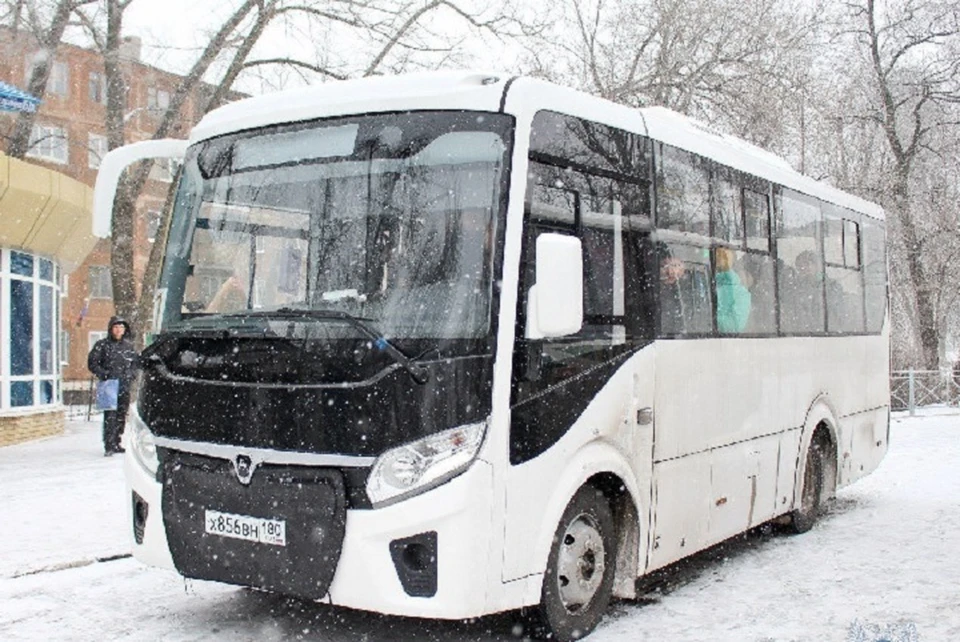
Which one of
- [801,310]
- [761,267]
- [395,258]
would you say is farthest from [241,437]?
[801,310]

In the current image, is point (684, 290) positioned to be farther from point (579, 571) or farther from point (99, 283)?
point (99, 283)

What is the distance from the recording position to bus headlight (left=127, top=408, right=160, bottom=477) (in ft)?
20.5

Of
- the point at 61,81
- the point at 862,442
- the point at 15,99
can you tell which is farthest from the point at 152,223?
the point at 862,442

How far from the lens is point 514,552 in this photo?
5.63 metres

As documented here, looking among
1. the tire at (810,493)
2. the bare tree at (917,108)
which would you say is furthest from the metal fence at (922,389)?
the tire at (810,493)

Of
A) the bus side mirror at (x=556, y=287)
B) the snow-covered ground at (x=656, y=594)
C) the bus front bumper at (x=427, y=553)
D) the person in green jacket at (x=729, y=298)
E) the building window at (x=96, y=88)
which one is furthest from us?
the building window at (x=96, y=88)

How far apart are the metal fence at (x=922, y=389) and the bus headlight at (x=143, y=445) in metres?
24.4

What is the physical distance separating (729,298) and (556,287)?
3098mm

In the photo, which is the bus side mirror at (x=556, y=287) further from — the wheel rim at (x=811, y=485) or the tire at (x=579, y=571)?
the wheel rim at (x=811, y=485)

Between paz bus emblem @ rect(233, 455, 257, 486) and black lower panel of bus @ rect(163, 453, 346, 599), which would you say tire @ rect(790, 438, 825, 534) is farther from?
paz bus emblem @ rect(233, 455, 257, 486)

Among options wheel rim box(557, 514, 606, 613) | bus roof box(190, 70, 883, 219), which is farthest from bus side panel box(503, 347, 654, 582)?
bus roof box(190, 70, 883, 219)

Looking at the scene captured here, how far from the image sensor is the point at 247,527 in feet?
18.7

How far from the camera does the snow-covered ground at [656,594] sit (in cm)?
650

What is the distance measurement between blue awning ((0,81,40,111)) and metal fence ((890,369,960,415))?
2056 cm
